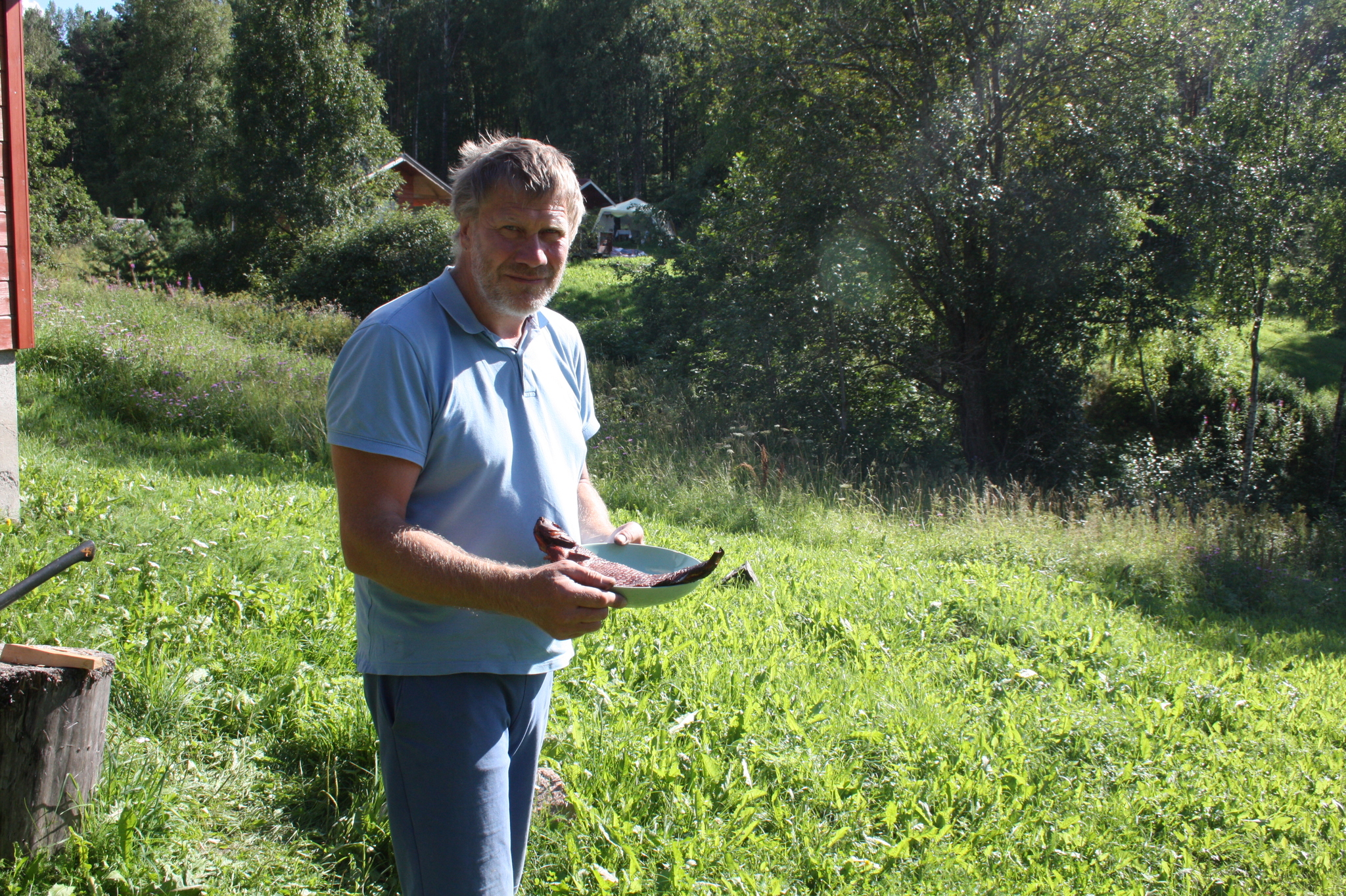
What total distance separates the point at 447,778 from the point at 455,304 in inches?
37.8

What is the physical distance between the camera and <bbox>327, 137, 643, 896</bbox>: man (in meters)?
1.70

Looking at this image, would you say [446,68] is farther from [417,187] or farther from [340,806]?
[340,806]

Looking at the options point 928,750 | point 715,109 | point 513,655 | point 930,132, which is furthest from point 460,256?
point 715,109

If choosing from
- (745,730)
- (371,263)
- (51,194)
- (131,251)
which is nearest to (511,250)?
(745,730)

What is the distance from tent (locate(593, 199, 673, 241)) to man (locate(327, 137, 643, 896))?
63.6ft

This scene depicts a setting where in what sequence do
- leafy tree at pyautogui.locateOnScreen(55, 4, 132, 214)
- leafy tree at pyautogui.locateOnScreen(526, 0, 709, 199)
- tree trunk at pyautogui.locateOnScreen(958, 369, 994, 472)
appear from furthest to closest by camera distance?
1. leafy tree at pyautogui.locateOnScreen(55, 4, 132, 214)
2. leafy tree at pyautogui.locateOnScreen(526, 0, 709, 199)
3. tree trunk at pyautogui.locateOnScreen(958, 369, 994, 472)

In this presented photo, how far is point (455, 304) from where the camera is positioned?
6.39 ft

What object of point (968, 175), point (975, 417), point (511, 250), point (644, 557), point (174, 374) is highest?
point (968, 175)

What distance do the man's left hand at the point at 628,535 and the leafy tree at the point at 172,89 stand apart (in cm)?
4226

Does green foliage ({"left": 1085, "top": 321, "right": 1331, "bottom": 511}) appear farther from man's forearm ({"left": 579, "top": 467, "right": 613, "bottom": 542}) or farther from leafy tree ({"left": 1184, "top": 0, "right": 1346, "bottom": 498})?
man's forearm ({"left": 579, "top": 467, "right": 613, "bottom": 542})

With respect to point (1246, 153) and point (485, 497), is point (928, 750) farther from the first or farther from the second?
point (1246, 153)

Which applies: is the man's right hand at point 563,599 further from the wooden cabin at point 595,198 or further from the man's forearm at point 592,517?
the wooden cabin at point 595,198

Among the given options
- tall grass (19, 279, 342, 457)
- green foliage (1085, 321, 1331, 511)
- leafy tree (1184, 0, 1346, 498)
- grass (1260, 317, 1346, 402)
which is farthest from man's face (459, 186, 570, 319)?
grass (1260, 317, 1346, 402)

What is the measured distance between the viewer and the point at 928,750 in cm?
370
